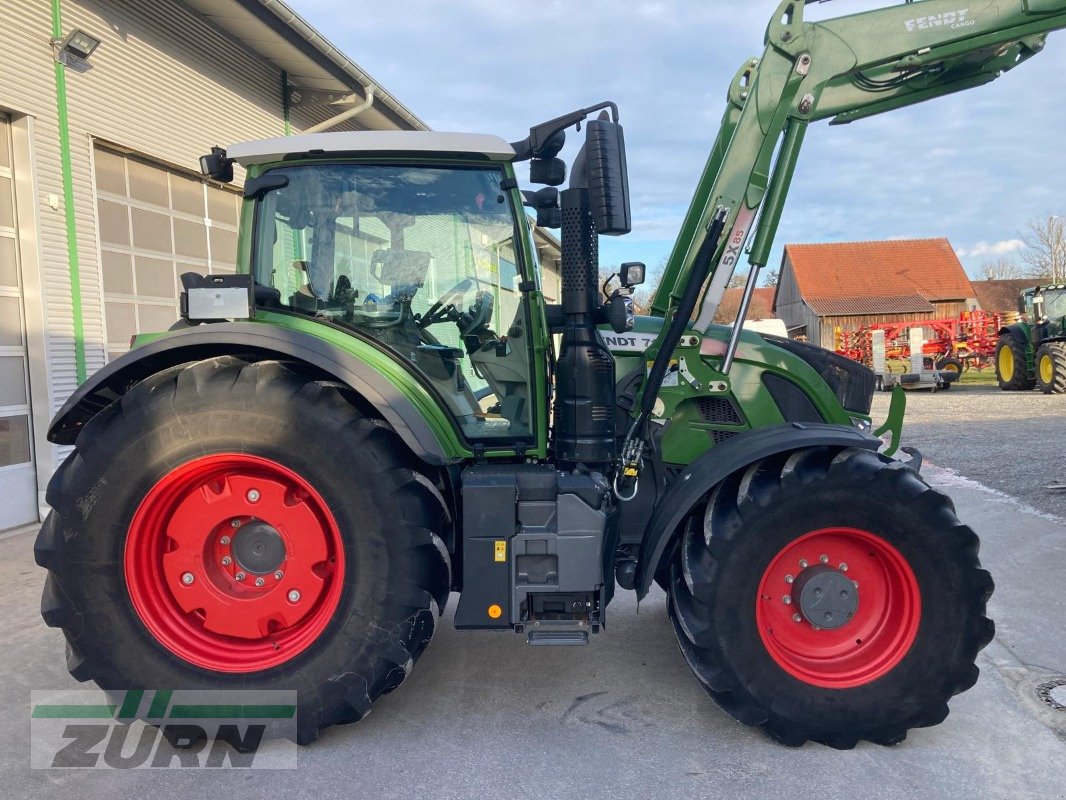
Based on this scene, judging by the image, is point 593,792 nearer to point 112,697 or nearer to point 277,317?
point 112,697

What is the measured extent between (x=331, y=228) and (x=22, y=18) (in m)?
4.57

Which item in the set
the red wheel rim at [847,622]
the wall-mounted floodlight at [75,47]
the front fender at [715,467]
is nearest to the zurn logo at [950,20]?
the front fender at [715,467]

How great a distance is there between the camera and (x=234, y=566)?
111 inches

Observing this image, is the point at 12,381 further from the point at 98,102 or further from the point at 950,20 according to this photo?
the point at 950,20

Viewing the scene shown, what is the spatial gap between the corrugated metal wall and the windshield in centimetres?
400

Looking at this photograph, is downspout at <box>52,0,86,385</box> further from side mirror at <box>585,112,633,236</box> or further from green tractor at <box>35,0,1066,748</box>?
side mirror at <box>585,112,633,236</box>

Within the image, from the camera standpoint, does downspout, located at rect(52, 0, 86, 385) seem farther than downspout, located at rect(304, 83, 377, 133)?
No

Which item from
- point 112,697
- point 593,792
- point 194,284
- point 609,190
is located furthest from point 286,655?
point 609,190

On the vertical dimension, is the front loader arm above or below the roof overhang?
below

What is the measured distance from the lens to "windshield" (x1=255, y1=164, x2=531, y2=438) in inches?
119

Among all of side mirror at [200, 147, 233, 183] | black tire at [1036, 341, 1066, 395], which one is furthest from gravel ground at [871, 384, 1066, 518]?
side mirror at [200, 147, 233, 183]

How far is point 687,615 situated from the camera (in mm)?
2760

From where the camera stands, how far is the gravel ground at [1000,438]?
24.4 ft

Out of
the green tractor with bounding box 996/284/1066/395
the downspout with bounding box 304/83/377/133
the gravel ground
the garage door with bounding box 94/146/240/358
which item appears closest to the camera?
the garage door with bounding box 94/146/240/358
